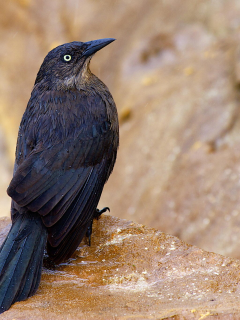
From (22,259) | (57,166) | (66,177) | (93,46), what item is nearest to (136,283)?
(22,259)

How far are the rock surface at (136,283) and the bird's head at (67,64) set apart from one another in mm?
1393

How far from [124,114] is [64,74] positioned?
420cm

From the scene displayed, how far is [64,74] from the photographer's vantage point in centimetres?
414

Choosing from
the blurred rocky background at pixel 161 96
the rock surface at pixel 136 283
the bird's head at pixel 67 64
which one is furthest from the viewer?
the blurred rocky background at pixel 161 96

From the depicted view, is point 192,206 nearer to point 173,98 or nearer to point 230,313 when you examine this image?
point 173,98

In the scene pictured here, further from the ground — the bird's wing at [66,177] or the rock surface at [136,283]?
the bird's wing at [66,177]

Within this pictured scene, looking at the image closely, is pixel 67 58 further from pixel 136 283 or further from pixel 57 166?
pixel 136 283

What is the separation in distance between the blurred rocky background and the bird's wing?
3217mm

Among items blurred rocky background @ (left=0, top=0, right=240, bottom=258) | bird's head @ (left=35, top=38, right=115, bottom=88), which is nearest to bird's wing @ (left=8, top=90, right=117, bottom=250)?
bird's head @ (left=35, top=38, right=115, bottom=88)

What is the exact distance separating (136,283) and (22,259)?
0.84 meters

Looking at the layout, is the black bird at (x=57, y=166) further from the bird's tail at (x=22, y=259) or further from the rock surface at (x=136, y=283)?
the rock surface at (x=136, y=283)

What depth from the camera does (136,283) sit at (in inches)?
132

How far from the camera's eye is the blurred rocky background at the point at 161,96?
6832 mm

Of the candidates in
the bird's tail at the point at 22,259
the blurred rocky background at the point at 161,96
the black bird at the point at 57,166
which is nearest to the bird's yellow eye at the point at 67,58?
the black bird at the point at 57,166
